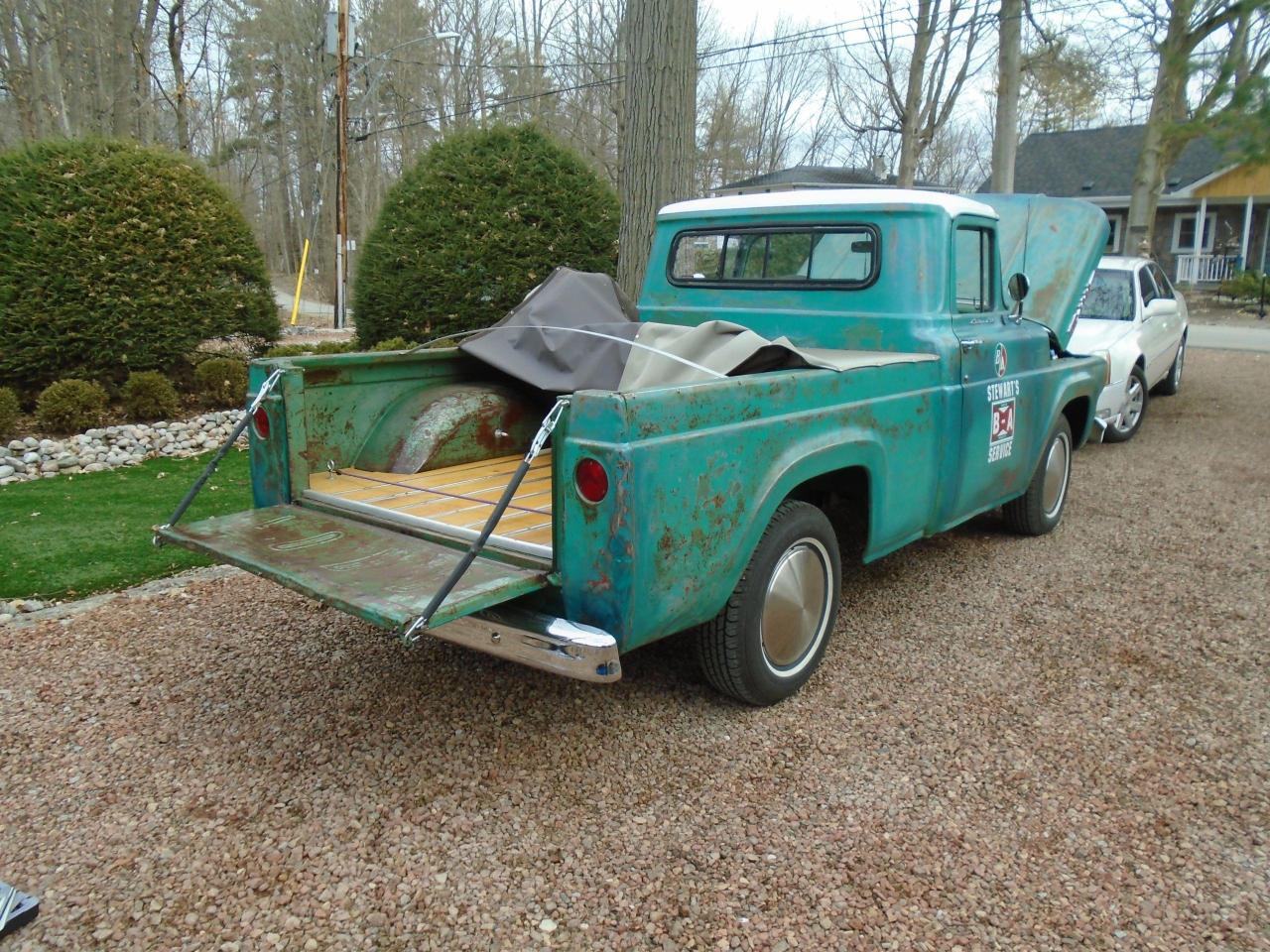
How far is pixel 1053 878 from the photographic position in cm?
256

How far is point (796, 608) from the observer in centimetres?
353

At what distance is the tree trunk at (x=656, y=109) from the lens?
299 inches

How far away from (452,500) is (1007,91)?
39.7ft

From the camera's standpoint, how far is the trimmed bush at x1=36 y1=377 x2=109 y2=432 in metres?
7.73

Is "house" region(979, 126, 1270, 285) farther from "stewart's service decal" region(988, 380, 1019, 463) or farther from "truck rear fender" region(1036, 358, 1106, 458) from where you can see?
"stewart's service decal" region(988, 380, 1019, 463)

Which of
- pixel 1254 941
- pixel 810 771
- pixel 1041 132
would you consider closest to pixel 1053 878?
pixel 1254 941

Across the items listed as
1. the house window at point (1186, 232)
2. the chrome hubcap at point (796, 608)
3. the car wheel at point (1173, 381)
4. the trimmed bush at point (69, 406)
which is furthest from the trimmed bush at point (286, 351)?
the house window at point (1186, 232)

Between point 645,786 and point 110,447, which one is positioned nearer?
point 645,786

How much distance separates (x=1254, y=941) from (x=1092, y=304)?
26.4 ft

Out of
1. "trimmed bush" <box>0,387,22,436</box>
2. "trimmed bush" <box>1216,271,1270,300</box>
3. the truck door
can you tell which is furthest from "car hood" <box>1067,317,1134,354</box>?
"trimmed bush" <box>1216,271,1270,300</box>

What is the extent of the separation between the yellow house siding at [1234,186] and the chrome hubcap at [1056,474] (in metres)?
26.1

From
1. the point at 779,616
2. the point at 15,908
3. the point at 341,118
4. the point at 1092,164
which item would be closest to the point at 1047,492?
the point at 779,616

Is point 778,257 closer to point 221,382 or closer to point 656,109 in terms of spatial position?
point 656,109

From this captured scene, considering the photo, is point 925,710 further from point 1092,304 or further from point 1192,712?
point 1092,304
